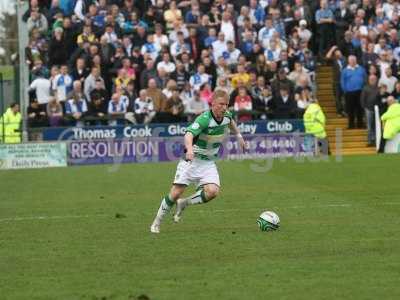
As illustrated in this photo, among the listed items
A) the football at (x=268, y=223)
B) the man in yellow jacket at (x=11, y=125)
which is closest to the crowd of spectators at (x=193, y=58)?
the man in yellow jacket at (x=11, y=125)

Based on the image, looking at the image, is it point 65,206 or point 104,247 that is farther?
point 65,206

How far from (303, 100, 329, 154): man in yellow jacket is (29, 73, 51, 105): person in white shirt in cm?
736

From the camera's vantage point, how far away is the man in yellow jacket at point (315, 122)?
29.0 metres

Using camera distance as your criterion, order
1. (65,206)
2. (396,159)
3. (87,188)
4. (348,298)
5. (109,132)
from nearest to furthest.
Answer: (348,298), (65,206), (87,188), (396,159), (109,132)

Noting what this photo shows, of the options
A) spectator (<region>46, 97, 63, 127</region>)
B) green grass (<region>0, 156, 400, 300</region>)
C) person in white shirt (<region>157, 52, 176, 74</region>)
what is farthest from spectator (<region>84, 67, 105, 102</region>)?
green grass (<region>0, 156, 400, 300</region>)

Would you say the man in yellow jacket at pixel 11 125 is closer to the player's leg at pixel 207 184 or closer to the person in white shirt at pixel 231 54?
the person in white shirt at pixel 231 54

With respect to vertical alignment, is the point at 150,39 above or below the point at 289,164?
above

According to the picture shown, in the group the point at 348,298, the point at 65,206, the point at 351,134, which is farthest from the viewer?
the point at 351,134

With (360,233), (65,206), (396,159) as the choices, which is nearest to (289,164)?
(396,159)

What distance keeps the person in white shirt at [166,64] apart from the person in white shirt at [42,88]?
3206 millimetres

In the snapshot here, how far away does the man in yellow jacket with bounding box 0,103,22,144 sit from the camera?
2902cm

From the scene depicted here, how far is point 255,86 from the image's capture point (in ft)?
98.1

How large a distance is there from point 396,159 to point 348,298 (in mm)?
18108

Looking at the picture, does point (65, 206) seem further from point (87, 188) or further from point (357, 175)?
point (357, 175)
